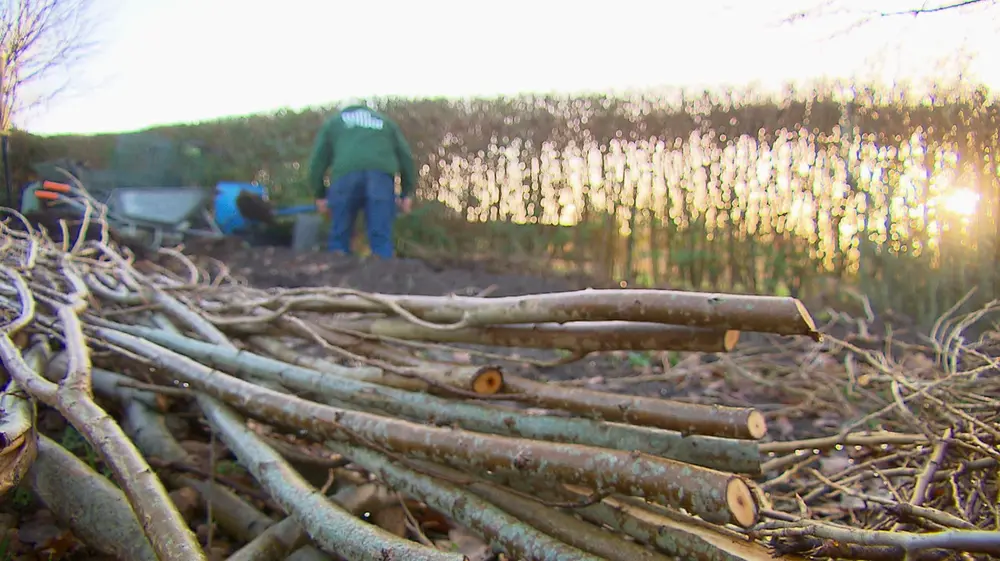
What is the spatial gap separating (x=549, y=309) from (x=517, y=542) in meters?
0.65

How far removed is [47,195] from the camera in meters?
3.01

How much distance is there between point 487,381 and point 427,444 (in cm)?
26

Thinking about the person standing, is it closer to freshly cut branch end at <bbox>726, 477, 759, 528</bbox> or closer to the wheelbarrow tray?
the wheelbarrow tray

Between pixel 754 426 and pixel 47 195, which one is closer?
pixel 754 426

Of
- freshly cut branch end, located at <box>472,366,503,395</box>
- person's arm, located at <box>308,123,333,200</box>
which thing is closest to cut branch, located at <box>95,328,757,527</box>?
freshly cut branch end, located at <box>472,366,503,395</box>

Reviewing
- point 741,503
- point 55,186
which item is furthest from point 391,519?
point 55,186

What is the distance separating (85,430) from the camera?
1.76 metres

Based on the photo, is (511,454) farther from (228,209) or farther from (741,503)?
(228,209)

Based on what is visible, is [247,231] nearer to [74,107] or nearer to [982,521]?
[74,107]

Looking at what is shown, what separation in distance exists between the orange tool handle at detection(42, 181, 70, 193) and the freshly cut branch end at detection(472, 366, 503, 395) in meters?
2.23

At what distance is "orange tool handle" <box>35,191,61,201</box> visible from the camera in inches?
116

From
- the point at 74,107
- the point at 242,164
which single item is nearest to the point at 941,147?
the point at 74,107

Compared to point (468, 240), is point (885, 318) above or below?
below

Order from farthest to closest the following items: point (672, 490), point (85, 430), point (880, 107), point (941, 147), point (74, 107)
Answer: point (880, 107), point (941, 147), point (74, 107), point (85, 430), point (672, 490)
